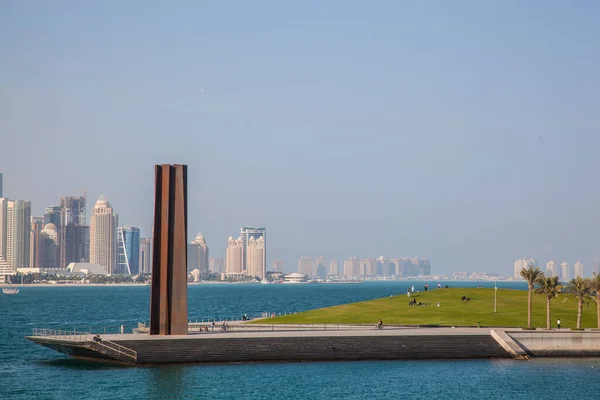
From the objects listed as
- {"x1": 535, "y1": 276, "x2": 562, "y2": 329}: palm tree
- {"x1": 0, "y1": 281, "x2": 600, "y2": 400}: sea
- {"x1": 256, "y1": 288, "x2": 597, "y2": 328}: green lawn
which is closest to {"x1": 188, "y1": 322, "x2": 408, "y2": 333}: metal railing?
{"x1": 256, "y1": 288, "x2": 597, "y2": 328}: green lawn

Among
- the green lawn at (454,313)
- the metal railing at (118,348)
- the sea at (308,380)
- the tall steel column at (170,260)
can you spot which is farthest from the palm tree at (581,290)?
the metal railing at (118,348)

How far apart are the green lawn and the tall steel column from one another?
20882 mm

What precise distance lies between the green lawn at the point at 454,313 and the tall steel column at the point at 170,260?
2088cm

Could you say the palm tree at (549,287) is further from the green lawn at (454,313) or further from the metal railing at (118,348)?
the metal railing at (118,348)

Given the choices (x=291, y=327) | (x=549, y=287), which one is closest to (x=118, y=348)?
(x=291, y=327)

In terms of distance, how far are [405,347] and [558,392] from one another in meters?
17.9

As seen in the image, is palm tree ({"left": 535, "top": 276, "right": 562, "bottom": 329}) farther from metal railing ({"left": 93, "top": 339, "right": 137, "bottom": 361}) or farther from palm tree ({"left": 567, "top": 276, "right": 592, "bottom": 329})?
metal railing ({"left": 93, "top": 339, "right": 137, "bottom": 361})

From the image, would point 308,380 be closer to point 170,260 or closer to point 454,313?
point 170,260

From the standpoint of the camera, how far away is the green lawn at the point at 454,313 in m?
102

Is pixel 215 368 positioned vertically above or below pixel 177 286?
below

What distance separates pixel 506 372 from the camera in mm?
77250

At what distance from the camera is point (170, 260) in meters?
83.6

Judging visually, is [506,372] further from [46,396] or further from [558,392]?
[46,396]

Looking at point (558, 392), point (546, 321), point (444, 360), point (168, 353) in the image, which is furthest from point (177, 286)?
point (546, 321)
